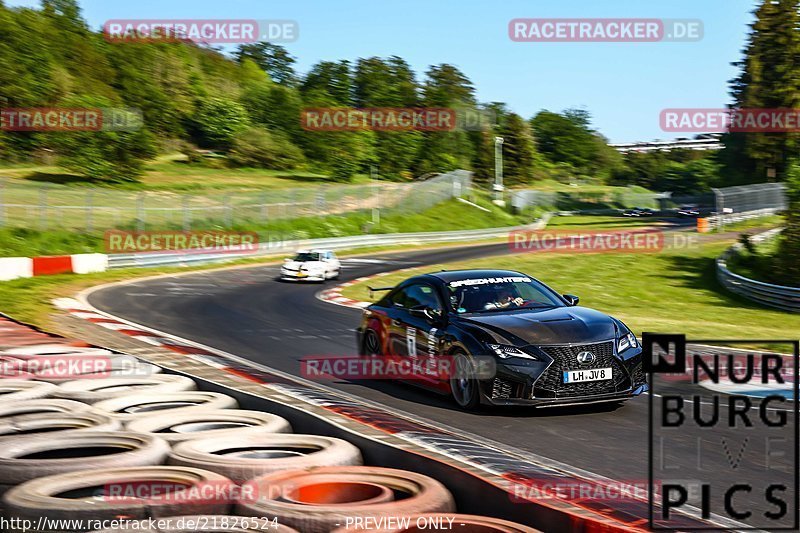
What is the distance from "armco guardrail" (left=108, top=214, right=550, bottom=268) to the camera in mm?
34312

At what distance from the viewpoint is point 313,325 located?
18.1 metres

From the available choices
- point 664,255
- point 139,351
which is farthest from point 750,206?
point 139,351

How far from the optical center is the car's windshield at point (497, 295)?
10172 mm

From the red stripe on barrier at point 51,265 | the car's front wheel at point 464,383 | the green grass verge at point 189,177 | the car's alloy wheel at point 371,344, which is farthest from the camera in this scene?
the green grass verge at point 189,177

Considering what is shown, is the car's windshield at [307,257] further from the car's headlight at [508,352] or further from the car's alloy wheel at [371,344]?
the car's headlight at [508,352]

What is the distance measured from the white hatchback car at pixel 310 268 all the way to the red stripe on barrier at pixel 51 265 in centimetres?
674

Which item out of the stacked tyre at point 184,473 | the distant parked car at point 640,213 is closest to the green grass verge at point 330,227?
the distant parked car at point 640,213

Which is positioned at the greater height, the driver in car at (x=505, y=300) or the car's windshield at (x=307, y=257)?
the driver in car at (x=505, y=300)

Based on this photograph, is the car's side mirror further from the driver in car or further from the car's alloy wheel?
the car's alloy wheel

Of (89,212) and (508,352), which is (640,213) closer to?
(89,212)

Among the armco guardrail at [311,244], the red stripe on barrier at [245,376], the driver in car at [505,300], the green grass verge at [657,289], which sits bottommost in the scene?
the green grass verge at [657,289]

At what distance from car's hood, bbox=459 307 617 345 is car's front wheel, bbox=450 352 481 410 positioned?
1.25ft

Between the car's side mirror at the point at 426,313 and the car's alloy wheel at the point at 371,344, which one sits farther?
Answer: the car's alloy wheel at the point at 371,344

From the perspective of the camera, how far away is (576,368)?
8.95 meters
